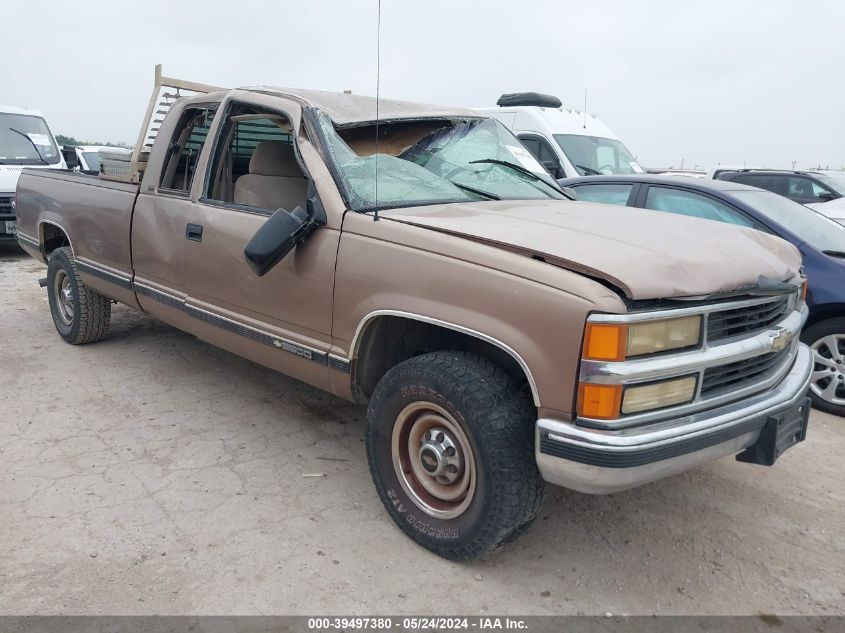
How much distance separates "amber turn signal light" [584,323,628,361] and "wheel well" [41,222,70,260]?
16.1ft

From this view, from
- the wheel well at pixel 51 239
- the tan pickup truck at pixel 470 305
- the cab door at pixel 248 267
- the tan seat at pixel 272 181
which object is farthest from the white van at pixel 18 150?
the tan seat at pixel 272 181

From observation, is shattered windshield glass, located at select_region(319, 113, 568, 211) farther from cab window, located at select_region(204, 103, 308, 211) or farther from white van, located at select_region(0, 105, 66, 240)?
white van, located at select_region(0, 105, 66, 240)

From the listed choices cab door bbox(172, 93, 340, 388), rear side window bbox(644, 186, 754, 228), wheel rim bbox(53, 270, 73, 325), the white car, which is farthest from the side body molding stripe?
the white car

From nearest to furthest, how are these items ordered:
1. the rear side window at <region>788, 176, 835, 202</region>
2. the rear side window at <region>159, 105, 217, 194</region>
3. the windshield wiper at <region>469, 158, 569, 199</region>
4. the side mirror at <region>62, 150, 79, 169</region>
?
the windshield wiper at <region>469, 158, 569, 199</region>, the rear side window at <region>159, 105, 217, 194</region>, the rear side window at <region>788, 176, 835, 202</region>, the side mirror at <region>62, 150, 79, 169</region>

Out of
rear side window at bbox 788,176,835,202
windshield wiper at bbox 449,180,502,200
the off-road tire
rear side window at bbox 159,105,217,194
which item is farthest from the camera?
rear side window at bbox 788,176,835,202

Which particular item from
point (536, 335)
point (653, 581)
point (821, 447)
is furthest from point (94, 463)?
point (821, 447)

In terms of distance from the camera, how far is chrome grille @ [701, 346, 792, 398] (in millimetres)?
2545

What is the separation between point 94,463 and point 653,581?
282 cm

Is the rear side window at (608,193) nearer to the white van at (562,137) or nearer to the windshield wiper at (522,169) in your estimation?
the windshield wiper at (522,169)

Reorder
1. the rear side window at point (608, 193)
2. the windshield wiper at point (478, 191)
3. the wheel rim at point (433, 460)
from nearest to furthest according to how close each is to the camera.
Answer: the wheel rim at point (433, 460) → the windshield wiper at point (478, 191) → the rear side window at point (608, 193)

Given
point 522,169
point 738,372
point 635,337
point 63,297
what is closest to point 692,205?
point 522,169

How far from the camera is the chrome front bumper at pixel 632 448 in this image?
7.45 feet

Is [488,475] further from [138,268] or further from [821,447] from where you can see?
[138,268]

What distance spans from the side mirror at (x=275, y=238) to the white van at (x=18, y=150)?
8620 millimetres
